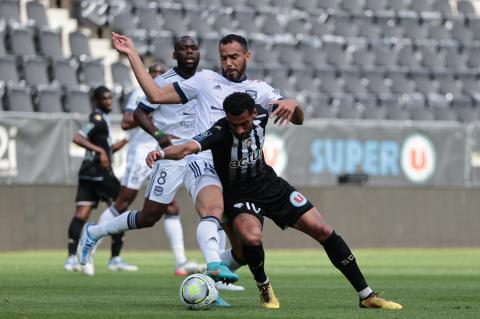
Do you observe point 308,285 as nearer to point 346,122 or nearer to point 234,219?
point 234,219

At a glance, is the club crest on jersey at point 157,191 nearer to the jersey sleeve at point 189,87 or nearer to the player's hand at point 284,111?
the jersey sleeve at point 189,87

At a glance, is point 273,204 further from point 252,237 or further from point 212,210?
point 212,210

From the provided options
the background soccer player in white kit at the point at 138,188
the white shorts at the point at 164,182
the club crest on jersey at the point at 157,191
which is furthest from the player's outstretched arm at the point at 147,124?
the background soccer player in white kit at the point at 138,188

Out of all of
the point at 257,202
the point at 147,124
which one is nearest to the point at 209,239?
the point at 257,202

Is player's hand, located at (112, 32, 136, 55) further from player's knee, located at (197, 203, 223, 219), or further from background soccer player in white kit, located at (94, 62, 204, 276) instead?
background soccer player in white kit, located at (94, 62, 204, 276)

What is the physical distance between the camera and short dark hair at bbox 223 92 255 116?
358 inches

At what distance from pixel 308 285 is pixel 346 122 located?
1089 cm

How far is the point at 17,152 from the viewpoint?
20562 millimetres

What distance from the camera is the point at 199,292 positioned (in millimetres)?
9070

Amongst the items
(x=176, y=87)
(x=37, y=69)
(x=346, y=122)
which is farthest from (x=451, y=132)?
(x=176, y=87)

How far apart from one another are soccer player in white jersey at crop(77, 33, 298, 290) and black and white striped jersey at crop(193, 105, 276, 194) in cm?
12

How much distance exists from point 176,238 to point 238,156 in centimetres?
582

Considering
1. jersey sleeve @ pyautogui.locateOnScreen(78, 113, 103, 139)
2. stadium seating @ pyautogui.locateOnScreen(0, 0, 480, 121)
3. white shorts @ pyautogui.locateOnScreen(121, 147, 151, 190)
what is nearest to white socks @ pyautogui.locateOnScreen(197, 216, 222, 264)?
white shorts @ pyautogui.locateOnScreen(121, 147, 151, 190)

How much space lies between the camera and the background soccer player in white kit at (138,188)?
1474 centimetres
